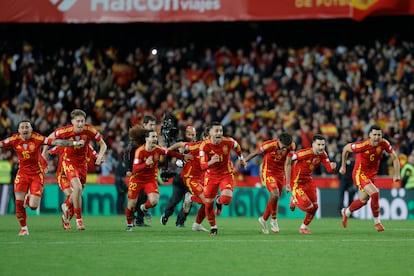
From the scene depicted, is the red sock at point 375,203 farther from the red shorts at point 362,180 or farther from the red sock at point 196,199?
the red sock at point 196,199

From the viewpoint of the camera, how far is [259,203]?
25703 millimetres

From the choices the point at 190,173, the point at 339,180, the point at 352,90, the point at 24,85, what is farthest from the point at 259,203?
the point at 24,85

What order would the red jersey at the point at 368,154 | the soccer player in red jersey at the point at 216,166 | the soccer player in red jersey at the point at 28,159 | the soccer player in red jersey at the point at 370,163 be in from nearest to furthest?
1. the soccer player in red jersey at the point at 216,166
2. the soccer player in red jersey at the point at 28,159
3. the soccer player in red jersey at the point at 370,163
4. the red jersey at the point at 368,154

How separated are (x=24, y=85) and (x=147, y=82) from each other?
4.03 m

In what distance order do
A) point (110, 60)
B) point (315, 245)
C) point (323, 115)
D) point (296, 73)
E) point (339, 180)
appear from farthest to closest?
point (110, 60), point (296, 73), point (323, 115), point (339, 180), point (315, 245)

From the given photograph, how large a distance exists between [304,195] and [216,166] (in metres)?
1.78

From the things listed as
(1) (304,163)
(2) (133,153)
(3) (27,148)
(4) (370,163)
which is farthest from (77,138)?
(4) (370,163)

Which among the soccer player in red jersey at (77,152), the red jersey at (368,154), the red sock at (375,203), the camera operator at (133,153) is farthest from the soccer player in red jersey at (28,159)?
the red sock at (375,203)

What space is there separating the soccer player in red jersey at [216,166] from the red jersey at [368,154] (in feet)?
8.43

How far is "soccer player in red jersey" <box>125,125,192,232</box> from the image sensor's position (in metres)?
16.7

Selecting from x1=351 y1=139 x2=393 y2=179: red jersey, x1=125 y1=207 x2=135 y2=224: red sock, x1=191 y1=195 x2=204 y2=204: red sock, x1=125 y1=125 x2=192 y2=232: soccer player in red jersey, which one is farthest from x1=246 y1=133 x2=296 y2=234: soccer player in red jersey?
x1=125 y1=207 x2=135 y2=224: red sock

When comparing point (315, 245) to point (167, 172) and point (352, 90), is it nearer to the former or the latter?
point (167, 172)

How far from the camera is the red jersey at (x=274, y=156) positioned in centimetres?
1742

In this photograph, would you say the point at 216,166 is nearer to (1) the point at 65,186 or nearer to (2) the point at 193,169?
(2) the point at 193,169
